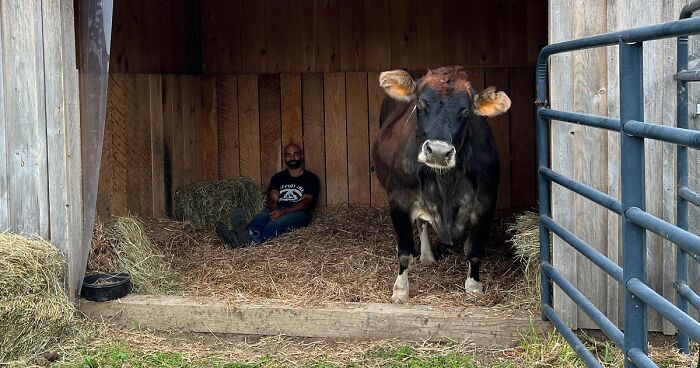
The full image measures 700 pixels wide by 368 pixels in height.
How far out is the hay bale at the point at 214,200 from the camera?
8383 millimetres

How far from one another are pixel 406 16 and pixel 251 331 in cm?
451

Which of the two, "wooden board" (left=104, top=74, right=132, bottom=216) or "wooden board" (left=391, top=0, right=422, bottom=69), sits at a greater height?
"wooden board" (left=391, top=0, right=422, bottom=69)

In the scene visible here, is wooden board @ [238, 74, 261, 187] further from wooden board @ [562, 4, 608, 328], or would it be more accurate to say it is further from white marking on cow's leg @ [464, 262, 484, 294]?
wooden board @ [562, 4, 608, 328]

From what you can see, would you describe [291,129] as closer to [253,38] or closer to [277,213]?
[253,38]

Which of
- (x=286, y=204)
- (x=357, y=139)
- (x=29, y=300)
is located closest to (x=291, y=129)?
(x=357, y=139)

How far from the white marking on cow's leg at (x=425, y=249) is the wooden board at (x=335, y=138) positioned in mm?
2498

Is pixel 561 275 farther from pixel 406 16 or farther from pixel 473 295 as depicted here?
pixel 406 16

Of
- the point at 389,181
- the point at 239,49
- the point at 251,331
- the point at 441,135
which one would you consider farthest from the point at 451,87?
the point at 239,49

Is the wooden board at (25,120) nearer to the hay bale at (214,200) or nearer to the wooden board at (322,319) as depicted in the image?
the wooden board at (322,319)

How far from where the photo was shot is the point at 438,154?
5.00 meters

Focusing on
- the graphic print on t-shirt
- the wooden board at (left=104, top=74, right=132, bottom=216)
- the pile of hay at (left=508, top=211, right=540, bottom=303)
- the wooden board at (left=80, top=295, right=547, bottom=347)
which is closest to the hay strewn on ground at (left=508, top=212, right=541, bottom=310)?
the pile of hay at (left=508, top=211, right=540, bottom=303)

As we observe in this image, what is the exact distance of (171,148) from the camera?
27.6ft

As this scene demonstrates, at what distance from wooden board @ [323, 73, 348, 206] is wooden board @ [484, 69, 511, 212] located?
152cm

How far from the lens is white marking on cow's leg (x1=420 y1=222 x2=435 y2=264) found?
22.0ft
